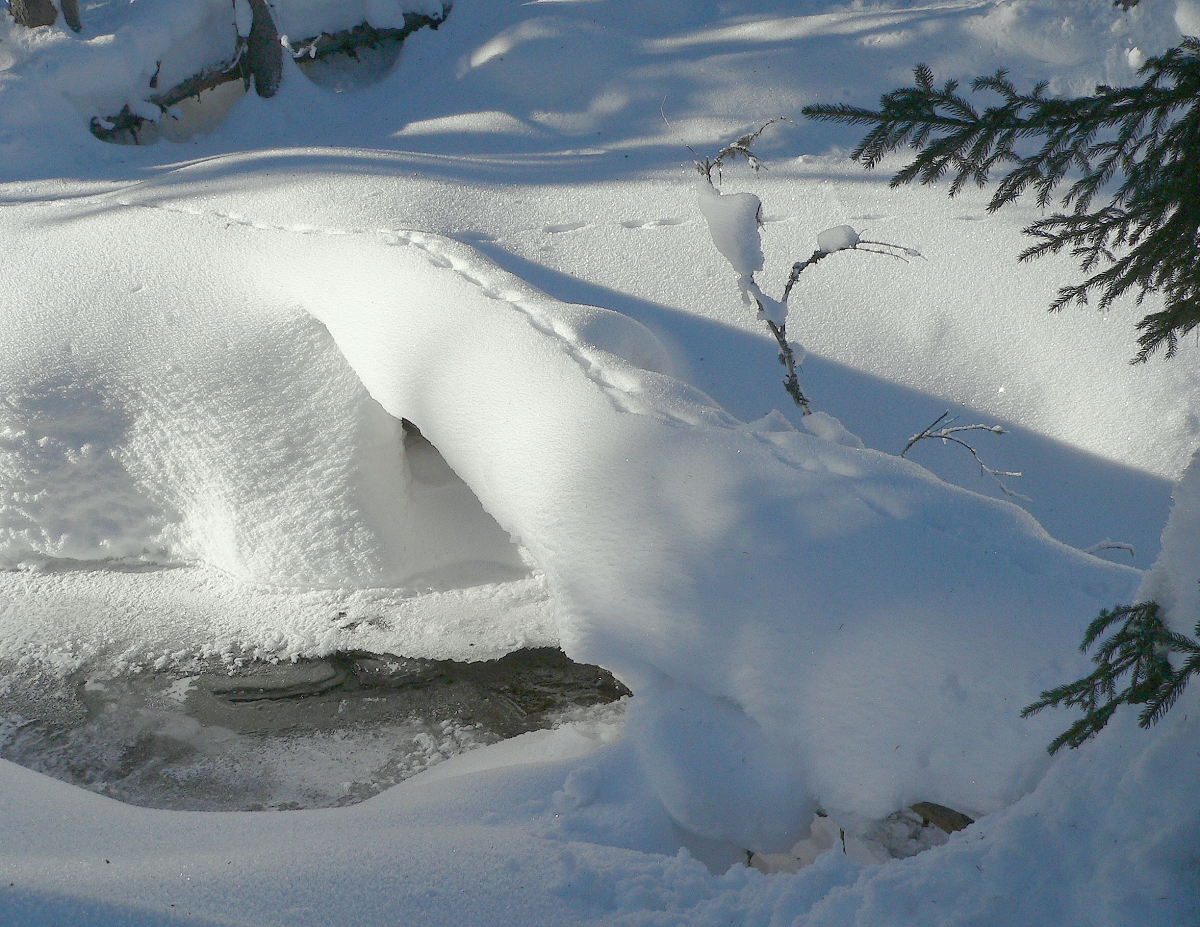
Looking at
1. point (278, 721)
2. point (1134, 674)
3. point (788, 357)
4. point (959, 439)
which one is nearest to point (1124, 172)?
point (1134, 674)

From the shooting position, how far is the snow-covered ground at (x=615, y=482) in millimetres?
1801

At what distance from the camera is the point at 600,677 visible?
3.44 m

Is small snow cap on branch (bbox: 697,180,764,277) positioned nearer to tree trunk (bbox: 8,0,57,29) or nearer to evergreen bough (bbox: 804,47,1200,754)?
evergreen bough (bbox: 804,47,1200,754)

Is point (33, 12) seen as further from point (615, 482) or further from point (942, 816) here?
point (942, 816)

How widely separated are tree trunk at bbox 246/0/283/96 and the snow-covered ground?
1.19 metres

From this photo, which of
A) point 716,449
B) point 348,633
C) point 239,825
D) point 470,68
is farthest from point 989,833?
point 470,68

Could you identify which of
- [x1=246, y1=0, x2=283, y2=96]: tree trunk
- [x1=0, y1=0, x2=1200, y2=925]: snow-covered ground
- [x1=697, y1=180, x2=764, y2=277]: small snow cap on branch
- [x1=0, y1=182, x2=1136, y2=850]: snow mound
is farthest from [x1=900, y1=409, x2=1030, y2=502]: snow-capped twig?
[x1=246, y1=0, x2=283, y2=96]: tree trunk

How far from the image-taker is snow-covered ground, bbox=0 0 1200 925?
5.91ft

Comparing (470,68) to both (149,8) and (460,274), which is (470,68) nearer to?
(149,8)

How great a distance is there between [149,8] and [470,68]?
10.8ft

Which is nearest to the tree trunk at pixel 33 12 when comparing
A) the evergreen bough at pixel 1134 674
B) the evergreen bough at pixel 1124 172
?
the evergreen bough at pixel 1124 172

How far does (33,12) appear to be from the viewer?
7352 millimetres

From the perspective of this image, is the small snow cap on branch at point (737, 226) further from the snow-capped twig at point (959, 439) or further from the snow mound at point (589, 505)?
the snow-capped twig at point (959, 439)

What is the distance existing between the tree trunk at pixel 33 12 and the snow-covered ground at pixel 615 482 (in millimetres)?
1054
